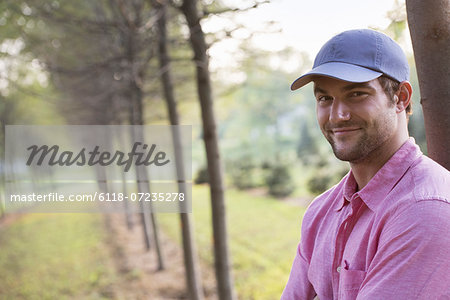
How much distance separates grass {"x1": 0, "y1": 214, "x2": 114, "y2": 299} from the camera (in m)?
7.71

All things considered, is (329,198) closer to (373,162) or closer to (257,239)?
(373,162)

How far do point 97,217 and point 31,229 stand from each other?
89.6 inches

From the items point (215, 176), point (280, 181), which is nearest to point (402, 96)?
point (215, 176)

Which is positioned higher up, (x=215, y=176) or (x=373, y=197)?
(x=373, y=197)

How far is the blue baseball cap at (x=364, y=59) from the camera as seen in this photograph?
1324mm

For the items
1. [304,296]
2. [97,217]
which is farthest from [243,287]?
[97,217]


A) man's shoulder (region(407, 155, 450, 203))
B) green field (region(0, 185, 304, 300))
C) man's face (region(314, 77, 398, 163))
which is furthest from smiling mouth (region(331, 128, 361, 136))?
green field (region(0, 185, 304, 300))

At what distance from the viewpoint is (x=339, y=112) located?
136cm

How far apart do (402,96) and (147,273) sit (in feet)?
24.4

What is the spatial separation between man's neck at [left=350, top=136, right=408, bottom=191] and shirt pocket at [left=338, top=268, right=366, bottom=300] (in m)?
0.34

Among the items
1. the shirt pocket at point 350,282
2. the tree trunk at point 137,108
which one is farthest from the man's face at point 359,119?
the tree trunk at point 137,108

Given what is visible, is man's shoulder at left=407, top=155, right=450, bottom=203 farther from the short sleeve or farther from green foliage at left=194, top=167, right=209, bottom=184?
green foliage at left=194, top=167, right=209, bottom=184

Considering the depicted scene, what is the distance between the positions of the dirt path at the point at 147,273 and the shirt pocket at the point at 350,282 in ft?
19.2

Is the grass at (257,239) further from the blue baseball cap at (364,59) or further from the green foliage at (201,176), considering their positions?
the blue baseball cap at (364,59)
